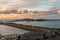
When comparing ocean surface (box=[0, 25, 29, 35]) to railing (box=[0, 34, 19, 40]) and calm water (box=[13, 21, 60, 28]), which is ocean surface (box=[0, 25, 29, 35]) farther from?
calm water (box=[13, 21, 60, 28])

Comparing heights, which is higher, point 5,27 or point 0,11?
point 0,11

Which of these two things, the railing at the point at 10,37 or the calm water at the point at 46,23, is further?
Answer: the calm water at the point at 46,23

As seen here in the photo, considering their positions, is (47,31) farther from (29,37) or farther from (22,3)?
(22,3)

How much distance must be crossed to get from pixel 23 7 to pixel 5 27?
721 mm

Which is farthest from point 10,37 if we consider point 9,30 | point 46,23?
point 46,23

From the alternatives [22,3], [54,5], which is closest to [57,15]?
[54,5]

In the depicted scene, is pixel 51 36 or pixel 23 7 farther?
pixel 23 7

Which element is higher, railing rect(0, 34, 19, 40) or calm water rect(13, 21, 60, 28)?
calm water rect(13, 21, 60, 28)

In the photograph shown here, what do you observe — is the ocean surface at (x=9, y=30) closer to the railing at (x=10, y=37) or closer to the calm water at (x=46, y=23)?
the railing at (x=10, y=37)

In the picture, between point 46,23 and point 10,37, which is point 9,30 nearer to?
point 10,37

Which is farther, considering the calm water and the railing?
the calm water

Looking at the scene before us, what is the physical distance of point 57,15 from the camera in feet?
14.3

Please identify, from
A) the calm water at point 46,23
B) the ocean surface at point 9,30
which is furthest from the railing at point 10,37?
the calm water at point 46,23

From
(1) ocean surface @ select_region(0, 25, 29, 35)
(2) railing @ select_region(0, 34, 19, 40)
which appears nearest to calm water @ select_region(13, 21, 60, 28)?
(1) ocean surface @ select_region(0, 25, 29, 35)
